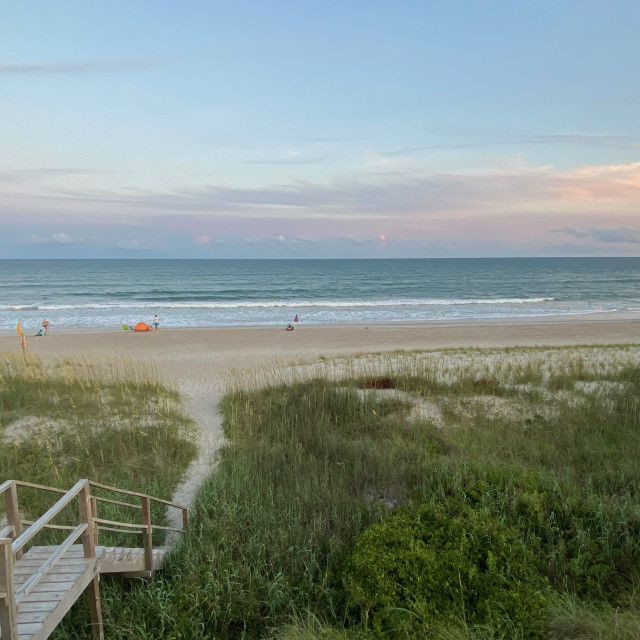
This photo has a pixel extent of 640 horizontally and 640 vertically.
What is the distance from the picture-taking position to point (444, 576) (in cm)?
483

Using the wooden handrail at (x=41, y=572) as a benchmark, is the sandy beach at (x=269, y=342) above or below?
below

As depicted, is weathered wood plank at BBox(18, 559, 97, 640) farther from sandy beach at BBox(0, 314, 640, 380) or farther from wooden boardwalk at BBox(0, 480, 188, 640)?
sandy beach at BBox(0, 314, 640, 380)

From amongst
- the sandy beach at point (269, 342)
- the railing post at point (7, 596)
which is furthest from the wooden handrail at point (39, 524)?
the sandy beach at point (269, 342)

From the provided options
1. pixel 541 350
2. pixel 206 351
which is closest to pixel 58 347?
pixel 206 351

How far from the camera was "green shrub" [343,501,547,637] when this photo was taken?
444 cm

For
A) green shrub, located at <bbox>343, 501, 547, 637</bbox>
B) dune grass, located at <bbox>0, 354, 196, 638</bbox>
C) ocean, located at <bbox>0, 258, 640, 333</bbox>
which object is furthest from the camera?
ocean, located at <bbox>0, 258, 640, 333</bbox>

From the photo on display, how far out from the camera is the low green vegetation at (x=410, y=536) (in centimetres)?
452

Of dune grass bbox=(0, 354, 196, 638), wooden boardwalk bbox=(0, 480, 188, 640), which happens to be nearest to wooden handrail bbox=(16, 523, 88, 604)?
wooden boardwalk bbox=(0, 480, 188, 640)

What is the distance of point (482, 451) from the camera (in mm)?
8125

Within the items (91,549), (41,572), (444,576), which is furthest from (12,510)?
(444,576)

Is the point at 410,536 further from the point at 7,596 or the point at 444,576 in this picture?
the point at 7,596

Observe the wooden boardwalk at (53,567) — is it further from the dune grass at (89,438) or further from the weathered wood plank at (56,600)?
the dune grass at (89,438)

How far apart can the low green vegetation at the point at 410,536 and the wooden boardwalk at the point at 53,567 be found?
0.36 m

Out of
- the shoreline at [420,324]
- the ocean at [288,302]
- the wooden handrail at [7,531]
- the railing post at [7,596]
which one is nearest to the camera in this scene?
the railing post at [7,596]
